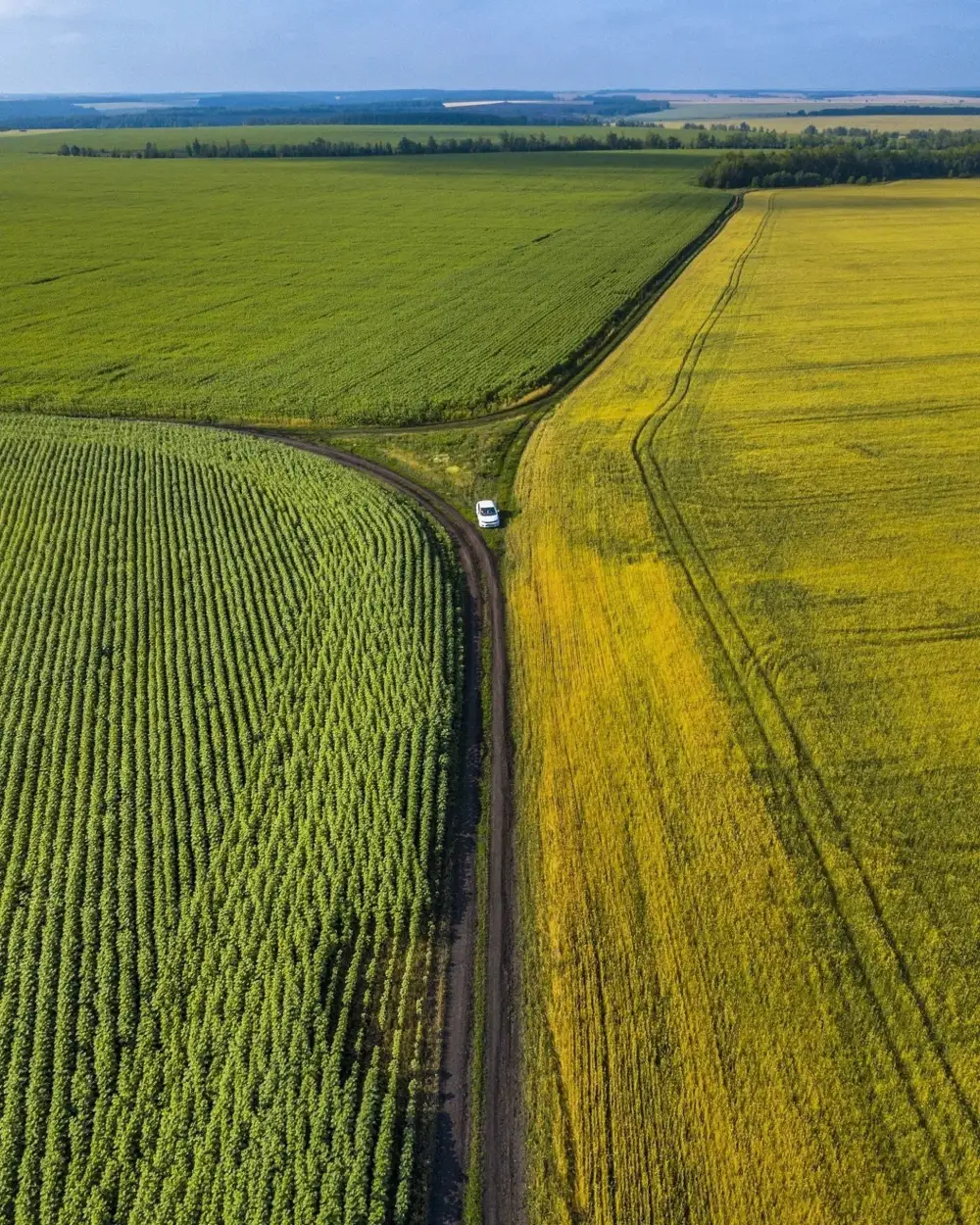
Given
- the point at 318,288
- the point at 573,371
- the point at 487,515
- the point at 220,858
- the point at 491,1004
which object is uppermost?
the point at 318,288

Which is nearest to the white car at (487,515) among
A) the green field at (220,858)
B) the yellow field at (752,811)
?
the yellow field at (752,811)

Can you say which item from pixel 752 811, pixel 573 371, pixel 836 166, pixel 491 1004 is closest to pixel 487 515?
pixel 752 811

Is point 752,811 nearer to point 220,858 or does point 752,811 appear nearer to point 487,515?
point 220,858

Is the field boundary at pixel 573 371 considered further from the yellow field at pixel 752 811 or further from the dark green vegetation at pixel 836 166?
the dark green vegetation at pixel 836 166

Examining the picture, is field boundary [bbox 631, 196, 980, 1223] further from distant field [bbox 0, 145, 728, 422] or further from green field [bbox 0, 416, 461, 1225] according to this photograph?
distant field [bbox 0, 145, 728, 422]

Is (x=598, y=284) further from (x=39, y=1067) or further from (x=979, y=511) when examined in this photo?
(x=39, y=1067)
